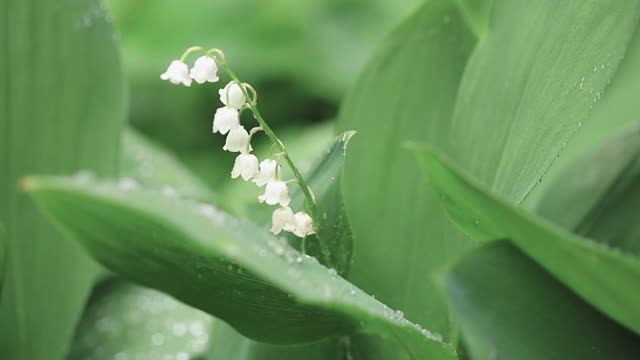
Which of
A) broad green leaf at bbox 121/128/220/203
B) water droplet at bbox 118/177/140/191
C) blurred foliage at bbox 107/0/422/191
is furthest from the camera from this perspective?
blurred foliage at bbox 107/0/422/191

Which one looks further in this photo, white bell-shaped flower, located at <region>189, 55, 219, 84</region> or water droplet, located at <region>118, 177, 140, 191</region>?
white bell-shaped flower, located at <region>189, 55, 219, 84</region>

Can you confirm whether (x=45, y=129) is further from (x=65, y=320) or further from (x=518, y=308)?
(x=518, y=308)

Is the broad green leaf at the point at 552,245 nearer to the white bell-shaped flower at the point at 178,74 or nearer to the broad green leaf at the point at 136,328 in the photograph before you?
the white bell-shaped flower at the point at 178,74

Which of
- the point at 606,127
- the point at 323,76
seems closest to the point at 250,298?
the point at 606,127

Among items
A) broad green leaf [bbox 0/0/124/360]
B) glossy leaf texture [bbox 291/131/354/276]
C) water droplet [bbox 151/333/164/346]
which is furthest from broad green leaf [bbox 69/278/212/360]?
glossy leaf texture [bbox 291/131/354/276]

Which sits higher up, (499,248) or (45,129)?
(499,248)

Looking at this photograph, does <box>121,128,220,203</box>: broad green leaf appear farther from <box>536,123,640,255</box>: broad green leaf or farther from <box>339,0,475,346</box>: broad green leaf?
<box>536,123,640,255</box>: broad green leaf
